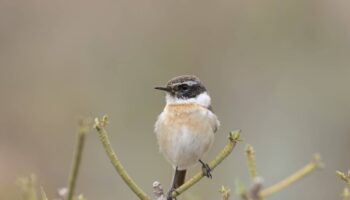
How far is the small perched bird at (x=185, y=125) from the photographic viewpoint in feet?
15.4

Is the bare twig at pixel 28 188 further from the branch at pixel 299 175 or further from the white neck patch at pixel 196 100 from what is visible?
the white neck patch at pixel 196 100

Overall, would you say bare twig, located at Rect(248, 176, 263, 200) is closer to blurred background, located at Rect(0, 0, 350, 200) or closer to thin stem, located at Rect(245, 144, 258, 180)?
thin stem, located at Rect(245, 144, 258, 180)

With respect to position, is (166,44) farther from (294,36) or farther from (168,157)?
(168,157)

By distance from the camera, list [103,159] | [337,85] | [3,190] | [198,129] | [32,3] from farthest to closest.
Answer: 1. [32,3]
2. [337,85]
3. [103,159]
4. [3,190]
5. [198,129]

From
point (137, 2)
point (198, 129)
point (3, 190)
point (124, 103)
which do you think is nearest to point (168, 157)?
point (198, 129)

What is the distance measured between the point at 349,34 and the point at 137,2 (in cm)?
402

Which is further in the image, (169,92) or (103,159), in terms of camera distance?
(103,159)

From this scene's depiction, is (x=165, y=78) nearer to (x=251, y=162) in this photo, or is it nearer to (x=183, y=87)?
(x=183, y=87)

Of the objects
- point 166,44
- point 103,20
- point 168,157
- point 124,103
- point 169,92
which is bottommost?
point 168,157

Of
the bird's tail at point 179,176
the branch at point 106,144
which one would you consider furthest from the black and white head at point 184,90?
the branch at point 106,144

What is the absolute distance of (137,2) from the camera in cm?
1478

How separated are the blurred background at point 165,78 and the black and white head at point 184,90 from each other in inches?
206

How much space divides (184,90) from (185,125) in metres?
0.26

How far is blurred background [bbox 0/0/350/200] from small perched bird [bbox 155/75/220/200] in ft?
17.2
